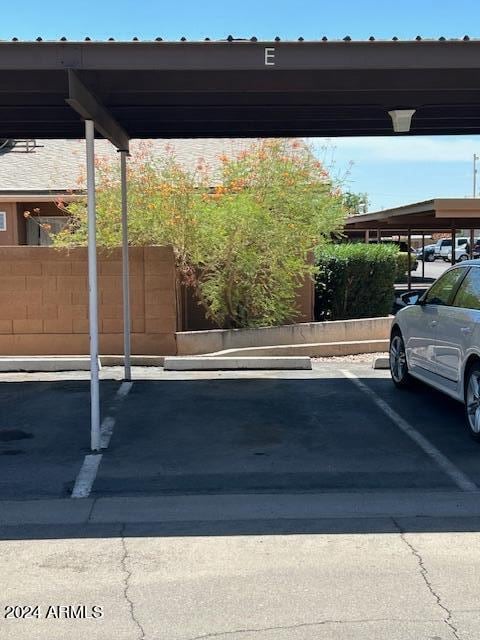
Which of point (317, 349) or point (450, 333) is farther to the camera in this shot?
point (317, 349)

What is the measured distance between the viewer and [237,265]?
1219 centimetres

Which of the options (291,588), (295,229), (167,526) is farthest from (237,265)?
(291,588)

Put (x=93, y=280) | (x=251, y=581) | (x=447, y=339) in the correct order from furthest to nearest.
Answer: (x=447, y=339)
(x=93, y=280)
(x=251, y=581)

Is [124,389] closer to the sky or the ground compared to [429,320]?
closer to the ground

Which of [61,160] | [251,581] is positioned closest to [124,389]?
[251,581]

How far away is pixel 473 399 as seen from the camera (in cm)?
709

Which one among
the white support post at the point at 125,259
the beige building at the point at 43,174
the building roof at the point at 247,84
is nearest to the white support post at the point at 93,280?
the building roof at the point at 247,84

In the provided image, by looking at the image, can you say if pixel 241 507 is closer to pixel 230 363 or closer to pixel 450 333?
pixel 450 333

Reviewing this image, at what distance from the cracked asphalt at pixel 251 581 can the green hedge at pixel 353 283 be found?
9.22 meters

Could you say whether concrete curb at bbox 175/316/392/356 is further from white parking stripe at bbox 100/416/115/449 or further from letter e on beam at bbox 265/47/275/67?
letter e on beam at bbox 265/47/275/67

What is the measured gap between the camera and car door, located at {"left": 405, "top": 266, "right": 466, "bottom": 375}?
820cm

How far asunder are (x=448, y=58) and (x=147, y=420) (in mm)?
4779

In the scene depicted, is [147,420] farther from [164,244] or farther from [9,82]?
[164,244]

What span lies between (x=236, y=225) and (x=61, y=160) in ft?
31.8
